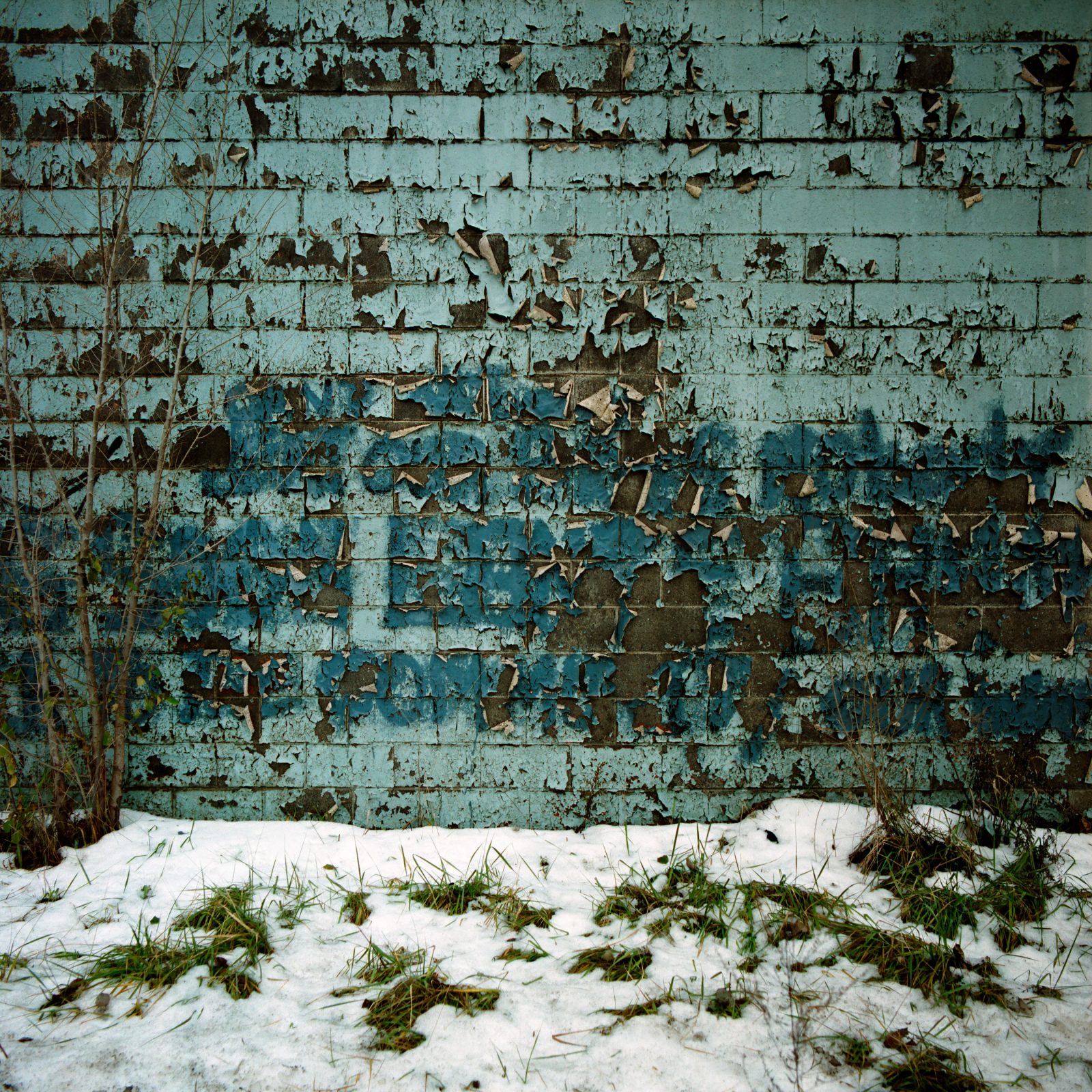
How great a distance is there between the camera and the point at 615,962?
2.21m

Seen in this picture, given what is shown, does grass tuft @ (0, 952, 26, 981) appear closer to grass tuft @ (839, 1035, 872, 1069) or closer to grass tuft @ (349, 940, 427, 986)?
grass tuft @ (349, 940, 427, 986)

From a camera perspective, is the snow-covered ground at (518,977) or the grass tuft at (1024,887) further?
the grass tuft at (1024,887)

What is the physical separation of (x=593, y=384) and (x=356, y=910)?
2.08 m

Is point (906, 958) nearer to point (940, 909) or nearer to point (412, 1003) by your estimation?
point (940, 909)

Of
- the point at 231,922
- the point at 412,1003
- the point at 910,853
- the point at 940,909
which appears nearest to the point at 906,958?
the point at 940,909

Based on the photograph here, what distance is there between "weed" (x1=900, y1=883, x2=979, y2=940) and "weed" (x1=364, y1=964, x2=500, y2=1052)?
1.37m

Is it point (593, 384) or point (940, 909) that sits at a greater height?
point (593, 384)

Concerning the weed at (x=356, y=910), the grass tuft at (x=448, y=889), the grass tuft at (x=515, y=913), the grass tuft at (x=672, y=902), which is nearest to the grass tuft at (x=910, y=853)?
the grass tuft at (x=672, y=902)

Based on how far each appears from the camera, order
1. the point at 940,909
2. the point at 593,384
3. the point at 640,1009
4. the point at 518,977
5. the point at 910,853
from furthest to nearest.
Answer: the point at 593,384 < the point at 910,853 < the point at 940,909 < the point at 518,977 < the point at 640,1009

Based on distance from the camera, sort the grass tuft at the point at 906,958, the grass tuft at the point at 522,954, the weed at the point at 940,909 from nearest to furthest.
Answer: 1. the grass tuft at the point at 906,958
2. the grass tuft at the point at 522,954
3. the weed at the point at 940,909

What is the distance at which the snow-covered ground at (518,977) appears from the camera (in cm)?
185

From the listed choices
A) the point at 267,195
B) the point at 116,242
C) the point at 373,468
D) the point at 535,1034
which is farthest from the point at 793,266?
the point at 535,1034

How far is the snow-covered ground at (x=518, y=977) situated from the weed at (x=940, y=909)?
4 centimetres

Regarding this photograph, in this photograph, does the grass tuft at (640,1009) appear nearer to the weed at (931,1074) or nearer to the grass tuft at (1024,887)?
the weed at (931,1074)
